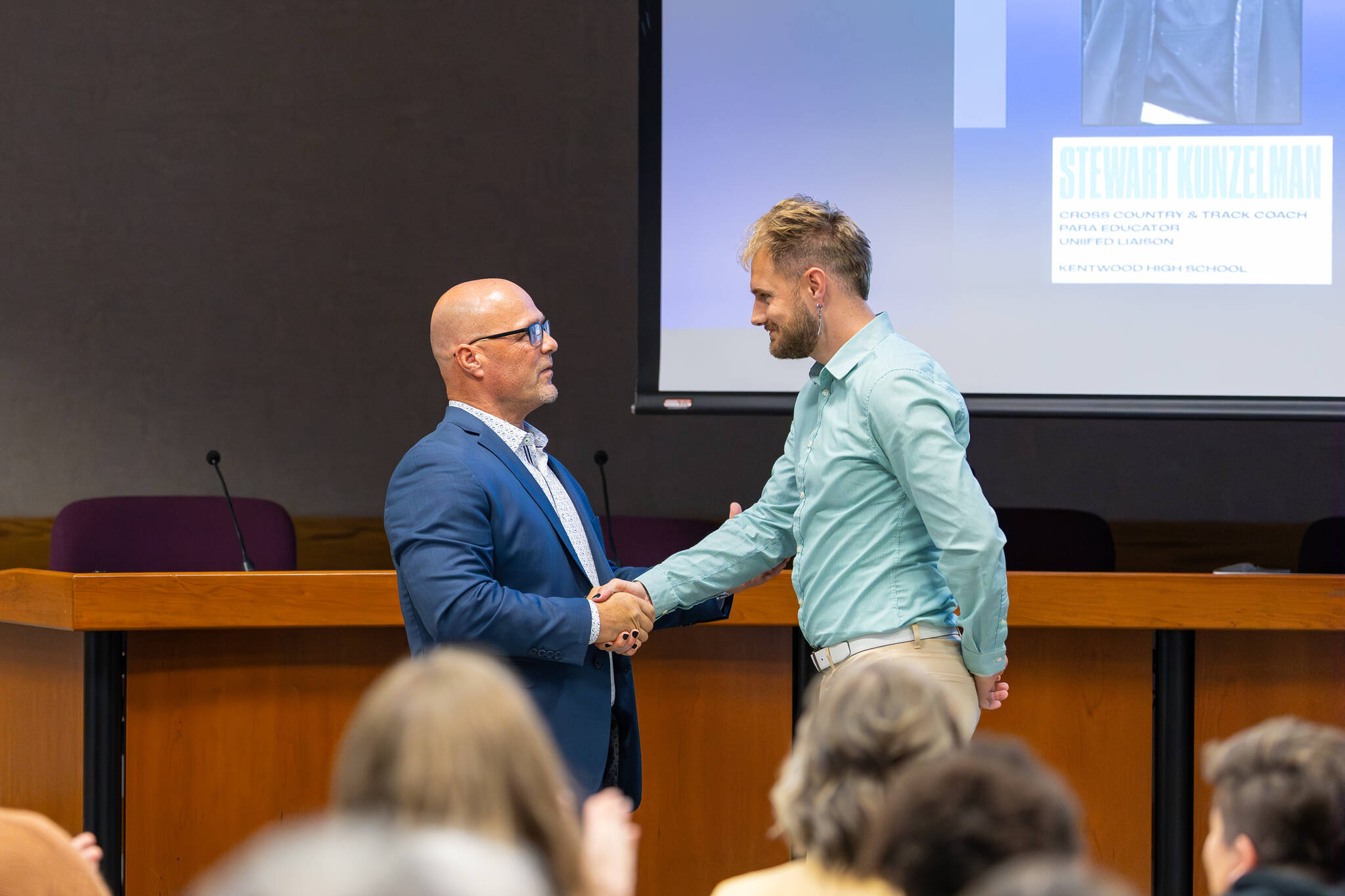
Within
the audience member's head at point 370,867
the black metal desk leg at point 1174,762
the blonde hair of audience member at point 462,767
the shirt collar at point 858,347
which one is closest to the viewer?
the audience member's head at point 370,867

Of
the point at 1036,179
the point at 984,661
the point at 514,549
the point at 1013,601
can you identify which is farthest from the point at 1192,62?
the point at 514,549

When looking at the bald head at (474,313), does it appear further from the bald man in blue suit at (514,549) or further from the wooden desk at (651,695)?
the wooden desk at (651,695)

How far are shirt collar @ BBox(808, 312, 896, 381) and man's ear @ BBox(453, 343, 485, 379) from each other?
2.05 feet

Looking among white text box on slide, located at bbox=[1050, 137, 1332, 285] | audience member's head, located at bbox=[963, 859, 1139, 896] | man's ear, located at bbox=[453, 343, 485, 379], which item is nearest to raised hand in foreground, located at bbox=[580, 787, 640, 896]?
audience member's head, located at bbox=[963, 859, 1139, 896]

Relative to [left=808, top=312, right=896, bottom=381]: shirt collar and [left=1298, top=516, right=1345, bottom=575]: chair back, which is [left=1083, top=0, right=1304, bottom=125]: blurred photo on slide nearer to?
[left=1298, top=516, right=1345, bottom=575]: chair back

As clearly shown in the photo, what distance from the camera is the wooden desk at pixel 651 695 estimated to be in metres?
2.69

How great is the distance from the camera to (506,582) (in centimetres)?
222

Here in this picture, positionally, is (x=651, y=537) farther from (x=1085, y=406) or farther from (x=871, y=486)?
(x=871, y=486)

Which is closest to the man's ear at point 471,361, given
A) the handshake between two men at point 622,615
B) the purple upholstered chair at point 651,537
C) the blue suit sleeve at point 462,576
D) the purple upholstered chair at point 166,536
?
the blue suit sleeve at point 462,576

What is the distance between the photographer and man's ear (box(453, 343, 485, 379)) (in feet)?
7.85

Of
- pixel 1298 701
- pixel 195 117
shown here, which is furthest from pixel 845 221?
pixel 195 117

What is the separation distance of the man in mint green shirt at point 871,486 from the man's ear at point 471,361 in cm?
47

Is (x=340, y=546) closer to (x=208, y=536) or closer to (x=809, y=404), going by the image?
(x=208, y=536)

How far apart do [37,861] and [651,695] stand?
5.67 ft
